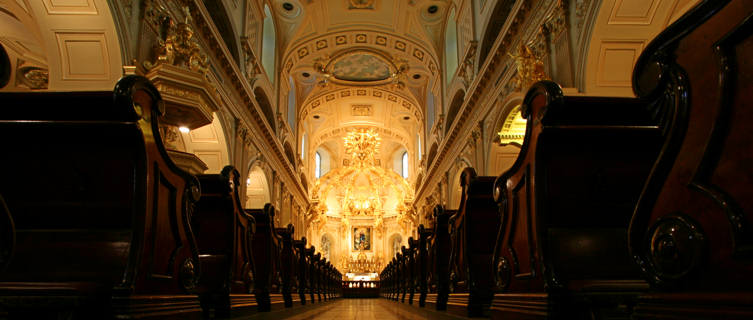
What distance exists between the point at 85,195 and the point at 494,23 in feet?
36.4

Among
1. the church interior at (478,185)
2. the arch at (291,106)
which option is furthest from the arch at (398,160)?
the church interior at (478,185)

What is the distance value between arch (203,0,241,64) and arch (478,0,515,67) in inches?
234

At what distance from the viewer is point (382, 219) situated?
102ft

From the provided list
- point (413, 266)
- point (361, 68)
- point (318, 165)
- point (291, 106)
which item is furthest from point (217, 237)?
point (318, 165)

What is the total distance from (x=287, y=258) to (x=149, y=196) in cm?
442

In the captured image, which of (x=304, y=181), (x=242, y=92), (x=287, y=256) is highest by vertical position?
(x=242, y=92)

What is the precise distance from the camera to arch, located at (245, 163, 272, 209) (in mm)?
15352

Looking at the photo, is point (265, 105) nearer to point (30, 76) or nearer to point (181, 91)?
point (30, 76)

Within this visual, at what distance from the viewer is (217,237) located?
12.1 feet

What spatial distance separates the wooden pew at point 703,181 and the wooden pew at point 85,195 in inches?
72.1

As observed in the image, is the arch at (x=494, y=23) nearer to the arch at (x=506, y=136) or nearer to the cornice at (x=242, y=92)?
the arch at (x=506, y=136)

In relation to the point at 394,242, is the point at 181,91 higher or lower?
higher

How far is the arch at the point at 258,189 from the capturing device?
50.4ft

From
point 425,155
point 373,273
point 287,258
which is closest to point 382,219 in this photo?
point 373,273
